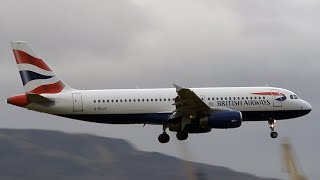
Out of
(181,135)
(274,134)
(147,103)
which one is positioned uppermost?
(147,103)

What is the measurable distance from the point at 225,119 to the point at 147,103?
25.4 feet

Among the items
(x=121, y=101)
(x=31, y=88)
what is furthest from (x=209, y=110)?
(x=31, y=88)

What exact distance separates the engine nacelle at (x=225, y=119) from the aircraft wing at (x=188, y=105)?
26.5 inches

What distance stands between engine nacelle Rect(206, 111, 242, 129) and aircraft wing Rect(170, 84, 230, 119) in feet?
2.21

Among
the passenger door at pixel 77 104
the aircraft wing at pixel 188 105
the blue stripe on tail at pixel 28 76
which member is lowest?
the aircraft wing at pixel 188 105

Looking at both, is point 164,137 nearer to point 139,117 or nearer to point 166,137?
point 166,137

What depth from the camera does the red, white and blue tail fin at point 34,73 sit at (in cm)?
8631

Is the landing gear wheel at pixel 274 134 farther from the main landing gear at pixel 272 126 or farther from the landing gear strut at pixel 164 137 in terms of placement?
the landing gear strut at pixel 164 137

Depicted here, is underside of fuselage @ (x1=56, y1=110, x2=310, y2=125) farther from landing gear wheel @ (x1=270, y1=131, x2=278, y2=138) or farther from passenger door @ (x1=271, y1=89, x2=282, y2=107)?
landing gear wheel @ (x1=270, y1=131, x2=278, y2=138)

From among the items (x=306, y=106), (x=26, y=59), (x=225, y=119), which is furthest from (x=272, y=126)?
(x=26, y=59)

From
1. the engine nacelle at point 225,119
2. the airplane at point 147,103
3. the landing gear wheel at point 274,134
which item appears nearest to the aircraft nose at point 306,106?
the airplane at point 147,103

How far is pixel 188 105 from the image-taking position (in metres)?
85.4

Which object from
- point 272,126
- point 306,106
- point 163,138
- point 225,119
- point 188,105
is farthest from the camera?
point 306,106

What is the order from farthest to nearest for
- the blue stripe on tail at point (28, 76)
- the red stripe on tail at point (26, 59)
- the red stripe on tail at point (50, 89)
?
1. the red stripe on tail at point (26, 59)
2. the blue stripe on tail at point (28, 76)
3. the red stripe on tail at point (50, 89)
